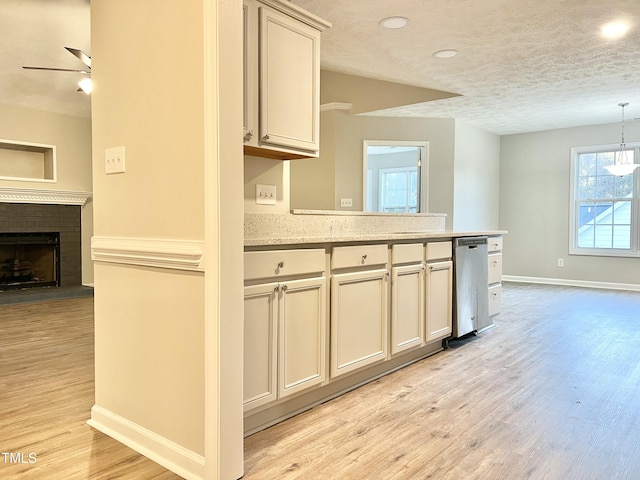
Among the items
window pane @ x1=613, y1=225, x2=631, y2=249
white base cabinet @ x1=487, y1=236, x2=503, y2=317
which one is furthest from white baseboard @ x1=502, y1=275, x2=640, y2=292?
white base cabinet @ x1=487, y1=236, x2=503, y2=317

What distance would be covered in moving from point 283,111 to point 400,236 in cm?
105

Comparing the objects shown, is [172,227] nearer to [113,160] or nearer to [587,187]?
[113,160]

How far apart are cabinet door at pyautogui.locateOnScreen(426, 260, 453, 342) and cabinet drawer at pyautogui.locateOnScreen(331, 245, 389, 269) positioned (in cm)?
61

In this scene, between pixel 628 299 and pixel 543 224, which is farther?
pixel 543 224

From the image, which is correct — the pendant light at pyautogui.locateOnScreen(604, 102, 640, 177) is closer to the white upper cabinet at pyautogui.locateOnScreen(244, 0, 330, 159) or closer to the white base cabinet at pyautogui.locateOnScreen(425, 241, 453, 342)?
the white base cabinet at pyautogui.locateOnScreen(425, 241, 453, 342)

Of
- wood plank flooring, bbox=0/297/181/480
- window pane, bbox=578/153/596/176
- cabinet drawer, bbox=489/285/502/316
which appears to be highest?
window pane, bbox=578/153/596/176

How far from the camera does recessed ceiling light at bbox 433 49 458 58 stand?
4258 millimetres

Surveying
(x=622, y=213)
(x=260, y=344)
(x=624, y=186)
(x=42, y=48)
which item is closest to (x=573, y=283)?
(x=622, y=213)

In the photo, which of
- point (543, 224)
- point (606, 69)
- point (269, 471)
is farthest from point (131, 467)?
point (543, 224)

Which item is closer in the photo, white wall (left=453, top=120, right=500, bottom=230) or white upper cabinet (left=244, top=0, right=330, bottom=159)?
white upper cabinet (left=244, top=0, right=330, bottom=159)

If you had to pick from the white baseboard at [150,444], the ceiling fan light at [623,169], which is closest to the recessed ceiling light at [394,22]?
the white baseboard at [150,444]

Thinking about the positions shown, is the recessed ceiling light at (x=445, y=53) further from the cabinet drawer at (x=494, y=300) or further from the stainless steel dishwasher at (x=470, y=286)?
the cabinet drawer at (x=494, y=300)

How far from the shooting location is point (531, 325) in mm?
4473

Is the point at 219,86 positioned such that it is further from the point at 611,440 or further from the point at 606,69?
the point at 606,69
